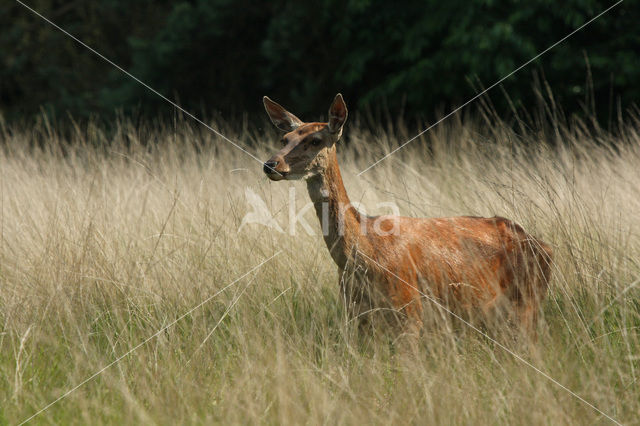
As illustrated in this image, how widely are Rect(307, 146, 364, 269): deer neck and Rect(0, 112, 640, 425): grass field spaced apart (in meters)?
0.34

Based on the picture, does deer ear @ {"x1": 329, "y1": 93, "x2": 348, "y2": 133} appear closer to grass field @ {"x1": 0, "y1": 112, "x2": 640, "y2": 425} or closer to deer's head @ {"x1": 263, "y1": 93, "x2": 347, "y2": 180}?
deer's head @ {"x1": 263, "y1": 93, "x2": 347, "y2": 180}

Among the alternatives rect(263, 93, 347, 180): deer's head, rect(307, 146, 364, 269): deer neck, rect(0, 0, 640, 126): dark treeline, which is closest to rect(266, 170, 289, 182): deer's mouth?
rect(263, 93, 347, 180): deer's head

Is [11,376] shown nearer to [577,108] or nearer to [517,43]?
[517,43]

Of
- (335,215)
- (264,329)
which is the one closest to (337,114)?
(335,215)

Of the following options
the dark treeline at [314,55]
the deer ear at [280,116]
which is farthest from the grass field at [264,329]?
the dark treeline at [314,55]

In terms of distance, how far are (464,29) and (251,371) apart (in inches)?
341

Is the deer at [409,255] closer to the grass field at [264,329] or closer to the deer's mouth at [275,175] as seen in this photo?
the deer's mouth at [275,175]

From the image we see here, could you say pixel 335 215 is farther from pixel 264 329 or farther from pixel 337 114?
pixel 264 329

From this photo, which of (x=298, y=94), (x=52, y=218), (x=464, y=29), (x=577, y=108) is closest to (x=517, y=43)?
(x=464, y=29)

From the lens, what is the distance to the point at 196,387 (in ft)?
10.8

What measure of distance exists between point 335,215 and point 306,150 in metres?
0.37

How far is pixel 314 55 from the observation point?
46.3 ft

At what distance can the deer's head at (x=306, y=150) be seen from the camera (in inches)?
145

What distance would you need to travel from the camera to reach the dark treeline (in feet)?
35.9
